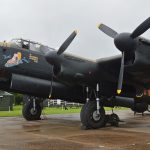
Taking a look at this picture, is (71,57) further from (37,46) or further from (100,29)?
(37,46)

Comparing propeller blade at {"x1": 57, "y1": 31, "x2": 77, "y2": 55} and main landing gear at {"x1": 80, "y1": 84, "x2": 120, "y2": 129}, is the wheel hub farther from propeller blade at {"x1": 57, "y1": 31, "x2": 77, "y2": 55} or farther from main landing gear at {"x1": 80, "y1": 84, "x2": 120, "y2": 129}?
propeller blade at {"x1": 57, "y1": 31, "x2": 77, "y2": 55}

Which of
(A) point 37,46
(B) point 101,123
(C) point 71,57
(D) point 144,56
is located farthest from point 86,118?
(A) point 37,46

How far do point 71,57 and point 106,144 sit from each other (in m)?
5.17

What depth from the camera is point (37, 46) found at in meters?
16.5

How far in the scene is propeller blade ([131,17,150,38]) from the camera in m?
11.7

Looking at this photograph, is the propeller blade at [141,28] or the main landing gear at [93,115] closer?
the propeller blade at [141,28]

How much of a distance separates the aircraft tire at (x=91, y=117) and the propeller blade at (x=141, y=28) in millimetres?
3441

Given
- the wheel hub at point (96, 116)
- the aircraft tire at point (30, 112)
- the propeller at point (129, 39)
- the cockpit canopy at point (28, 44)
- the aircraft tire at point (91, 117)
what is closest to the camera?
the propeller at point (129, 39)

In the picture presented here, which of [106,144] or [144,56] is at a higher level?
[144,56]

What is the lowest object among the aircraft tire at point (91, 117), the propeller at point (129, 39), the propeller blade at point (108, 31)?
the aircraft tire at point (91, 117)

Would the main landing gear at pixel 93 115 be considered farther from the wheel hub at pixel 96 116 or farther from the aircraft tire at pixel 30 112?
the aircraft tire at pixel 30 112

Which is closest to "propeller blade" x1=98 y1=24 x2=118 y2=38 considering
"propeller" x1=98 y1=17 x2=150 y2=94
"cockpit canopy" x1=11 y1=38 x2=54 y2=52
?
"propeller" x1=98 y1=17 x2=150 y2=94

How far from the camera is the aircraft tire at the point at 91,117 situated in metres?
13.2

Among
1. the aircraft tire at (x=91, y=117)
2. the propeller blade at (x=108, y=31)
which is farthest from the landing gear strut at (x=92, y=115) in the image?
the propeller blade at (x=108, y=31)
